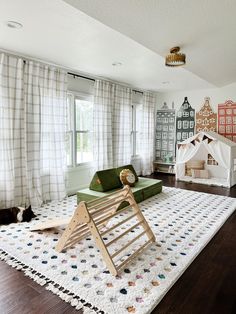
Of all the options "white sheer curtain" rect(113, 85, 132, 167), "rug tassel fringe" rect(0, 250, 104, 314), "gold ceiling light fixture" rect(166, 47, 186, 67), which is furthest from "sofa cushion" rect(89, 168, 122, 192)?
"gold ceiling light fixture" rect(166, 47, 186, 67)

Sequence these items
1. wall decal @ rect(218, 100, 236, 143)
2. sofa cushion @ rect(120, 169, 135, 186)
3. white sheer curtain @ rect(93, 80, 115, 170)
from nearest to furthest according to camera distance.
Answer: sofa cushion @ rect(120, 169, 135, 186), white sheer curtain @ rect(93, 80, 115, 170), wall decal @ rect(218, 100, 236, 143)

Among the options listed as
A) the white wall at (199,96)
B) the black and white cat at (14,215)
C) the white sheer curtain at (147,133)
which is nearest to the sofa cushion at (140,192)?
the black and white cat at (14,215)

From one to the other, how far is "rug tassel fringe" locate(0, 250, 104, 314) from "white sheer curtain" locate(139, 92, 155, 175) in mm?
4664

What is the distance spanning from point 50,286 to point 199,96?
19.0 feet

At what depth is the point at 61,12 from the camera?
87.1 inches

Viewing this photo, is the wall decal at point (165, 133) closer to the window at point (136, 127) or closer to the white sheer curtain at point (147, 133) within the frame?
the white sheer curtain at point (147, 133)

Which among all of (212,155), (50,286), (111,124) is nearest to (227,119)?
(212,155)

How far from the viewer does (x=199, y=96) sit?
630cm

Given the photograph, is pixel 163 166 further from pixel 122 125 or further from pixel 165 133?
pixel 122 125

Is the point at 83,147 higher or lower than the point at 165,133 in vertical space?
lower

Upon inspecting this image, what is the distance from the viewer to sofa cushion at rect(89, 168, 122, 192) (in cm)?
386

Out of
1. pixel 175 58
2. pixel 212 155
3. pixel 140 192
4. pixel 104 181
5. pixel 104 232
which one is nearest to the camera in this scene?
pixel 104 232

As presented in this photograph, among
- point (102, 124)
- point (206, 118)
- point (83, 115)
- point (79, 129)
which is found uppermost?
point (206, 118)

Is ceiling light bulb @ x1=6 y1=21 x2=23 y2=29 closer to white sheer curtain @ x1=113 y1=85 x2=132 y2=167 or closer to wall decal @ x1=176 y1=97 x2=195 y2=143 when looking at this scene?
white sheer curtain @ x1=113 y1=85 x2=132 y2=167
